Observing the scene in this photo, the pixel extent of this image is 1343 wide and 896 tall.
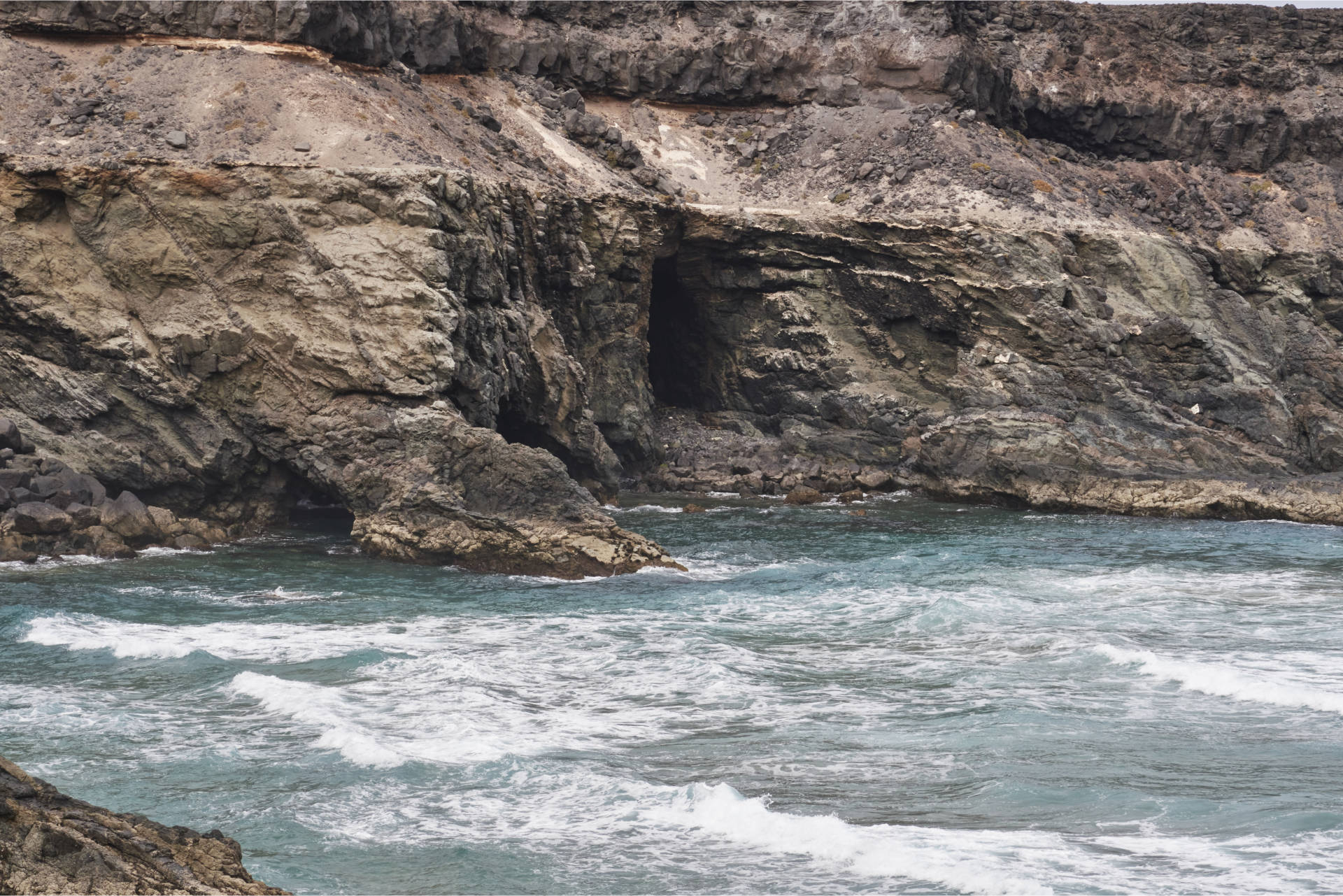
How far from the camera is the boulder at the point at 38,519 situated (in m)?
29.4

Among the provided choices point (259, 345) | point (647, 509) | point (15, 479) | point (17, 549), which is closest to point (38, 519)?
point (17, 549)

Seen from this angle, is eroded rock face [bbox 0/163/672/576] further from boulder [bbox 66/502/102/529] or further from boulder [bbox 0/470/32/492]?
boulder [bbox 0/470/32/492]

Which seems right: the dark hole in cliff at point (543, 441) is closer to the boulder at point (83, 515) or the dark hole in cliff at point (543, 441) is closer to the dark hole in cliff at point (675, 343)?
the dark hole in cliff at point (675, 343)

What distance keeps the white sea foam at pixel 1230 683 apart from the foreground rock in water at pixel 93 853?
14.5 meters

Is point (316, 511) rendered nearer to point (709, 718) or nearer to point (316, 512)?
point (316, 512)

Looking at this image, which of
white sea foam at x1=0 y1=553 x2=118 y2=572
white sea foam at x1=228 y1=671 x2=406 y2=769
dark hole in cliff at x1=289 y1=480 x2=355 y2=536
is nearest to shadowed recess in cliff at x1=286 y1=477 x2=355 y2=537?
dark hole in cliff at x1=289 y1=480 x2=355 y2=536

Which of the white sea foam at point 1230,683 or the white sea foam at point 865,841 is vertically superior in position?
the white sea foam at point 1230,683

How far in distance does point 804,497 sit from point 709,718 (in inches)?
924

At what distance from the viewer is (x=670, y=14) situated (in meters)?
54.0

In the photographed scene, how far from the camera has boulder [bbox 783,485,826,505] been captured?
41969 mm

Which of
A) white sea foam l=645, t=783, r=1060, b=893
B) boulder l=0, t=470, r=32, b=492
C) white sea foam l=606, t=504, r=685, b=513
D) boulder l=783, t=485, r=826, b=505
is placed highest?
boulder l=0, t=470, r=32, b=492

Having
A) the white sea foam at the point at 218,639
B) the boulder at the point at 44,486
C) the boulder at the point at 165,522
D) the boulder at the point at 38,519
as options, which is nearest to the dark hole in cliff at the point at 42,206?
the boulder at the point at 44,486

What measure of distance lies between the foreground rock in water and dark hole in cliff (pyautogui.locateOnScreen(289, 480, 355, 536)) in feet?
78.4

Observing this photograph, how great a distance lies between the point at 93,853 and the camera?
9.88 m
